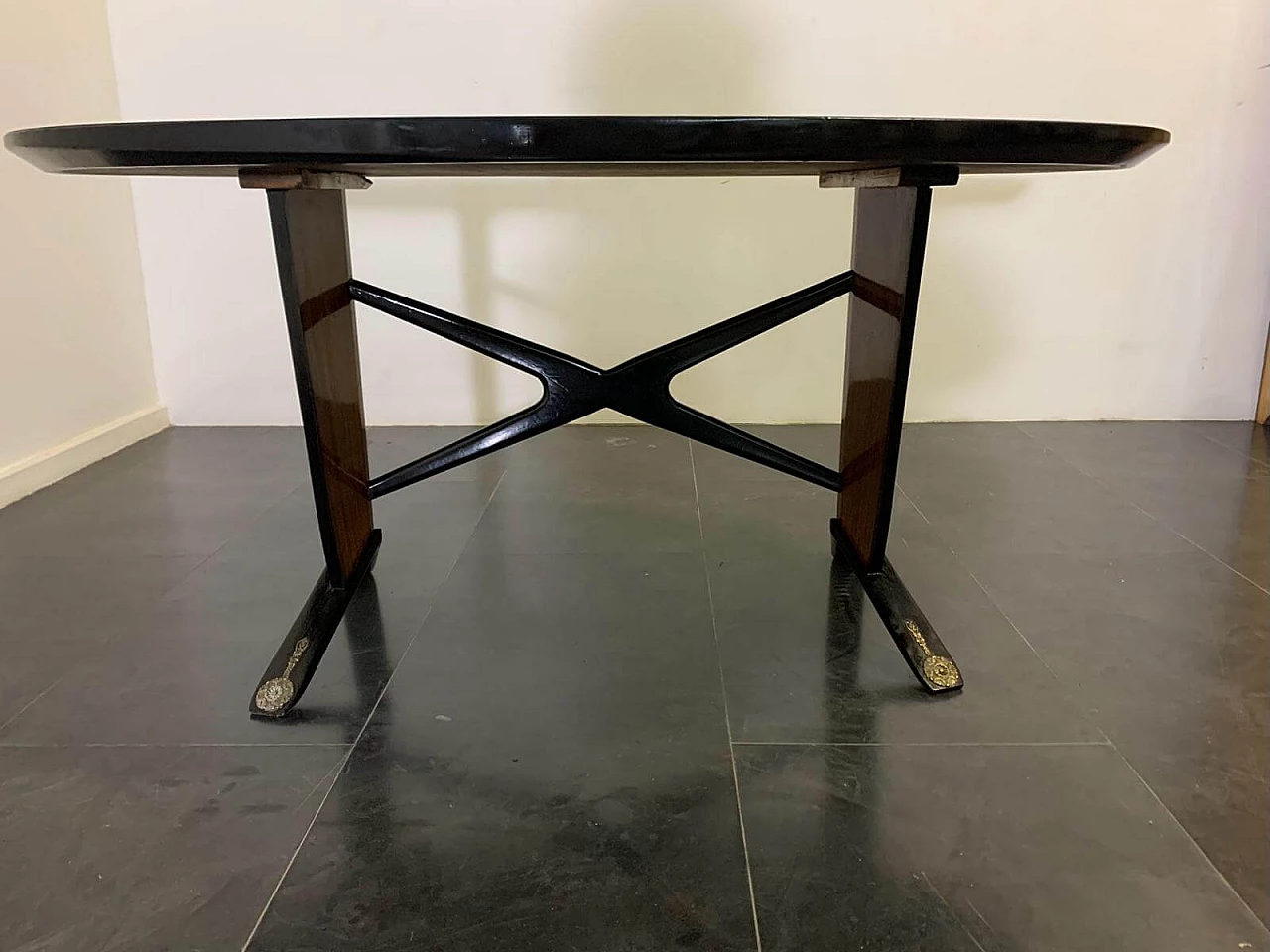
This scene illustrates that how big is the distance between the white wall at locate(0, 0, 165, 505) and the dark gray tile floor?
1.13 feet

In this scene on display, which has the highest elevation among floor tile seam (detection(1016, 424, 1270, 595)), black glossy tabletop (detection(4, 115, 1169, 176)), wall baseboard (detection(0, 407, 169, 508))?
black glossy tabletop (detection(4, 115, 1169, 176))

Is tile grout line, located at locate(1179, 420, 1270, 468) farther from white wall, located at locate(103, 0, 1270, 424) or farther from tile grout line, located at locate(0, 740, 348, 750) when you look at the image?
tile grout line, located at locate(0, 740, 348, 750)

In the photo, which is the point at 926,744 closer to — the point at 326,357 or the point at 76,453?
the point at 326,357

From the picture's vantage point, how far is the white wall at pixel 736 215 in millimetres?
2273

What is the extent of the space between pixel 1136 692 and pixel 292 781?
1028mm

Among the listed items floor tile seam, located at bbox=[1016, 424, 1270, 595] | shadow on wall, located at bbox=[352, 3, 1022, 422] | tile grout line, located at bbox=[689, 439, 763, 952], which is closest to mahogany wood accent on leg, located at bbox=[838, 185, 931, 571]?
tile grout line, located at bbox=[689, 439, 763, 952]

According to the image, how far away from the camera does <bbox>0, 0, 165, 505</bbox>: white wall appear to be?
6.41 feet

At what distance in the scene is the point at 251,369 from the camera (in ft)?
8.30

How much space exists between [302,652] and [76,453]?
136 centimetres

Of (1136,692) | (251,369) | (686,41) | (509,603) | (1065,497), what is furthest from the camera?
(251,369)

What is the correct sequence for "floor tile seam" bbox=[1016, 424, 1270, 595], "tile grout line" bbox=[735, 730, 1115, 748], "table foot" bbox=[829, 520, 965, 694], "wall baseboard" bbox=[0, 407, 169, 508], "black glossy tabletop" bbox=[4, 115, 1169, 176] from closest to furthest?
"black glossy tabletop" bbox=[4, 115, 1169, 176]
"tile grout line" bbox=[735, 730, 1115, 748]
"table foot" bbox=[829, 520, 965, 694]
"floor tile seam" bbox=[1016, 424, 1270, 595]
"wall baseboard" bbox=[0, 407, 169, 508]

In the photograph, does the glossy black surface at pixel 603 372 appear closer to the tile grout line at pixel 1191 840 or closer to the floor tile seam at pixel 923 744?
the floor tile seam at pixel 923 744

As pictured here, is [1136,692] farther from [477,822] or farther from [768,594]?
[477,822]

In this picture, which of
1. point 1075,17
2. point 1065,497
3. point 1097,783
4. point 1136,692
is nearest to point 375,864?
point 1097,783
